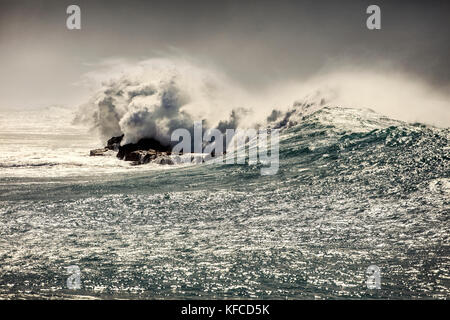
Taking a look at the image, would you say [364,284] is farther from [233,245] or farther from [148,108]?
[148,108]

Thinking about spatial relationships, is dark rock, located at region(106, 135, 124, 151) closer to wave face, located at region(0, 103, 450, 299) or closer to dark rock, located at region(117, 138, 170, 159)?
dark rock, located at region(117, 138, 170, 159)

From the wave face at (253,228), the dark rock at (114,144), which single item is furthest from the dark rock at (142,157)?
Result: the wave face at (253,228)

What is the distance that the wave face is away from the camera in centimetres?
684

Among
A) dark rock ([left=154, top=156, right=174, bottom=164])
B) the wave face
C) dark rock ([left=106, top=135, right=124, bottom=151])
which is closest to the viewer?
the wave face

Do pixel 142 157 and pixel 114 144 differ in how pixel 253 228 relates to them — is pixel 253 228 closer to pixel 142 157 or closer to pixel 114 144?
pixel 142 157

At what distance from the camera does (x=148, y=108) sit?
128ft

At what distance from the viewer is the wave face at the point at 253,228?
6840 millimetres

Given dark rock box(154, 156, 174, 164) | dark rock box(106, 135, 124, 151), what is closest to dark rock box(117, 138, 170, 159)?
dark rock box(106, 135, 124, 151)

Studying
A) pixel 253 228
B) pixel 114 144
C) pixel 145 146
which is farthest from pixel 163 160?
pixel 253 228

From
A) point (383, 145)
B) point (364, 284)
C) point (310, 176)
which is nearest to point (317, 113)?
point (383, 145)

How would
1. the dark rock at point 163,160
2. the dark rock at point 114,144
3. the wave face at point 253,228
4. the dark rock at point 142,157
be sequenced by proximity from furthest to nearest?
the dark rock at point 114,144 < the dark rock at point 142,157 < the dark rock at point 163,160 < the wave face at point 253,228

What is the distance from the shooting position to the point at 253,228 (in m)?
10.1

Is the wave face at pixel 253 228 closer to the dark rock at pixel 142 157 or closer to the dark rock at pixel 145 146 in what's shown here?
the dark rock at pixel 142 157

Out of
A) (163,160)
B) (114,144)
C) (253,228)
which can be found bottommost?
(253,228)
